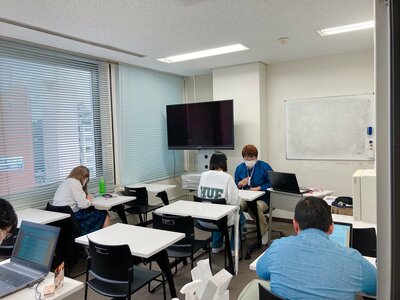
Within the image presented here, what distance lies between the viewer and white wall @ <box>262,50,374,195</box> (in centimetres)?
439

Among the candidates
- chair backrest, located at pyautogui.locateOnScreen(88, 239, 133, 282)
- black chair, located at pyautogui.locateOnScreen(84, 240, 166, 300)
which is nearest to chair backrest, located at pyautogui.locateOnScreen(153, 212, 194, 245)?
black chair, located at pyautogui.locateOnScreen(84, 240, 166, 300)

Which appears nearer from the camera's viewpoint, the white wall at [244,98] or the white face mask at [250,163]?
the white face mask at [250,163]

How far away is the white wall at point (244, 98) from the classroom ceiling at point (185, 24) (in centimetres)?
66

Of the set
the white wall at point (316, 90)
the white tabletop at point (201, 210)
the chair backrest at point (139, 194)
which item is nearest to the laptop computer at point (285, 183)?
the white tabletop at point (201, 210)

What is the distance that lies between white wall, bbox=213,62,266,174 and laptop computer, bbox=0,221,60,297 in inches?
147

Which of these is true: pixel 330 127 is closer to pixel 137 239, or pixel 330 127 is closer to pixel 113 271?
pixel 137 239

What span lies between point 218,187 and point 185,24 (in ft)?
6.02

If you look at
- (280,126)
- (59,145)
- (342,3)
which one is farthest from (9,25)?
(280,126)

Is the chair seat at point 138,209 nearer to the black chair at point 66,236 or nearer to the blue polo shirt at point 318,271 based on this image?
the black chair at point 66,236

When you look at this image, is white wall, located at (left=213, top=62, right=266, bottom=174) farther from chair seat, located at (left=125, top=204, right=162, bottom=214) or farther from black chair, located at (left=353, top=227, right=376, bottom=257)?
black chair, located at (left=353, top=227, right=376, bottom=257)

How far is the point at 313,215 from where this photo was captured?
1.50 meters

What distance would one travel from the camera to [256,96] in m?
4.89

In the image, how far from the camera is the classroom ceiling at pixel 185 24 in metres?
2.57

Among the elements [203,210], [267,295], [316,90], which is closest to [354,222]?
A: [203,210]
